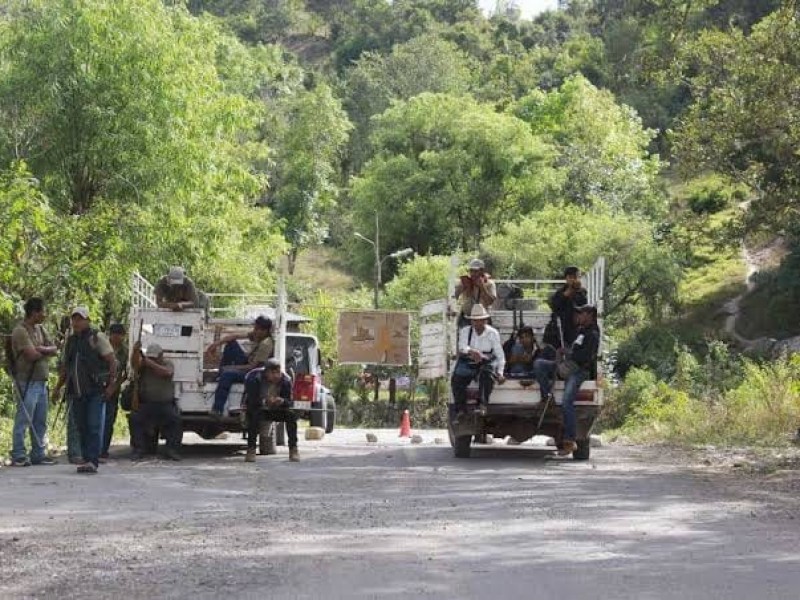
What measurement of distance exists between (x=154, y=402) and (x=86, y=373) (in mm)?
2389

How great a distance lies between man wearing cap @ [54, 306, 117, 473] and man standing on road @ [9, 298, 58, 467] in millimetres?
811

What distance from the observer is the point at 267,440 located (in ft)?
69.7

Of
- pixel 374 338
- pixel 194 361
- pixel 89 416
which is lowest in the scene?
pixel 89 416

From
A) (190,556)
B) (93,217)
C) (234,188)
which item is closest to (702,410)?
(93,217)

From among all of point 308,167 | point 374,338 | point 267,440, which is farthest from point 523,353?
point 308,167

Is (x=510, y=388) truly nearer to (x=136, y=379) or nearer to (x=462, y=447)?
(x=462, y=447)

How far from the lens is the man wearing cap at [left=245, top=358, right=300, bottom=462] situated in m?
19.7

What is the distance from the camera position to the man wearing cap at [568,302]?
20.2 meters

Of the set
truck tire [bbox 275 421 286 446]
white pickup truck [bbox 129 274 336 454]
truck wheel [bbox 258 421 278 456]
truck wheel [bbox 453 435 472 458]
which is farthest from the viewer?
truck tire [bbox 275 421 286 446]

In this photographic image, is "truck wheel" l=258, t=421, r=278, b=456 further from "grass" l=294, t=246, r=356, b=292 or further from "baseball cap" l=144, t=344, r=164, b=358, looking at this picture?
"grass" l=294, t=246, r=356, b=292

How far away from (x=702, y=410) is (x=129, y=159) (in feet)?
41.5

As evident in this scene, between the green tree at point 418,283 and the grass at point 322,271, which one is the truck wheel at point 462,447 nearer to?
the green tree at point 418,283

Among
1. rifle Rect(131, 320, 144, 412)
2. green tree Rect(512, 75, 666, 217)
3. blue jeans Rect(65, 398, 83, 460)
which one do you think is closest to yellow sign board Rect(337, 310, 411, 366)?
rifle Rect(131, 320, 144, 412)

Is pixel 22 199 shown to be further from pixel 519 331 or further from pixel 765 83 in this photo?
pixel 765 83
